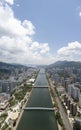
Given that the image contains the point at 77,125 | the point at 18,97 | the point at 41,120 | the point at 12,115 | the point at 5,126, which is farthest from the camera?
the point at 18,97

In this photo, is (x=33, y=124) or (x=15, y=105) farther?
(x=15, y=105)

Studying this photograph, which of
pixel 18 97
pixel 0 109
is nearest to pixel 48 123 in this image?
pixel 0 109

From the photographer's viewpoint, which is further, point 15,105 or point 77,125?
point 15,105

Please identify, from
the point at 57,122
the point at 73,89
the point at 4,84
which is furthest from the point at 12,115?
the point at 4,84

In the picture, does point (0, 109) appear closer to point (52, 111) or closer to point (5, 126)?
point (52, 111)

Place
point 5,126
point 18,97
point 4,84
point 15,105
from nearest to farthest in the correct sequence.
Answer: point 5,126, point 15,105, point 18,97, point 4,84

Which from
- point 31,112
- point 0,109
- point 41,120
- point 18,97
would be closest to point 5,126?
point 41,120

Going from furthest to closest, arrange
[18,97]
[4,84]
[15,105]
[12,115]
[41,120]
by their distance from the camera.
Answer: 1. [4,84]
2. [18,97]
3. [15,105]
4. [12,115]
5. [41,120]

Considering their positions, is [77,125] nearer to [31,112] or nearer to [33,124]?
[33,124]
